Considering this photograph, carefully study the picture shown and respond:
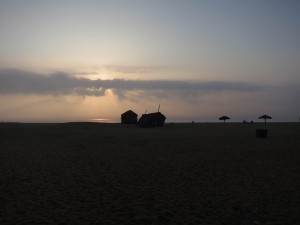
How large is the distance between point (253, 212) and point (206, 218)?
1.46 meters

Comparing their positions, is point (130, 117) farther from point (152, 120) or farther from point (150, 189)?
point (150, 189)

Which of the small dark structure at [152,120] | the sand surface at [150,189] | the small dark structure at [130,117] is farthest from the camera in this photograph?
the small dark structure at [130,117]

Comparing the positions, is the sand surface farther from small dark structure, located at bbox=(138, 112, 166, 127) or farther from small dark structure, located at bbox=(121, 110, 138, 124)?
small dark structure, located at bbox=(121, 110, 138, 124)

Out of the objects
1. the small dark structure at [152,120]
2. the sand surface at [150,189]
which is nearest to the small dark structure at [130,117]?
the small dark structure at [152,120]

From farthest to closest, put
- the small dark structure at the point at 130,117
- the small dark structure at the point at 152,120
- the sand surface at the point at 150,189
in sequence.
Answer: the small dark structure at the point at 130,117, the small dark structure at the point at 152,120, the sand surface at the point at 150,189

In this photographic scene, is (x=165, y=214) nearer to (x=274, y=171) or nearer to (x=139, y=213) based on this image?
(x=139, y=213)

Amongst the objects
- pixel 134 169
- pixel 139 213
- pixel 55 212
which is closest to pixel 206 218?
pixel 139 213

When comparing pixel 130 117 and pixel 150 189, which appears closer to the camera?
pixel 150 189

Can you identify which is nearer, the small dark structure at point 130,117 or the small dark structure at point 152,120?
the small dark structure at point 152,120

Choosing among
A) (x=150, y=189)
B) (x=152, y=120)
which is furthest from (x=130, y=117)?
(x=150, y=189)

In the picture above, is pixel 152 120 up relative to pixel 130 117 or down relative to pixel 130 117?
down

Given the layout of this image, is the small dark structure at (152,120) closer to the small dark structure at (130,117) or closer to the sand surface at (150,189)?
the small dark structure at (130,117)

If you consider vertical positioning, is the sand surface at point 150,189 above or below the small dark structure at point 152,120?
below

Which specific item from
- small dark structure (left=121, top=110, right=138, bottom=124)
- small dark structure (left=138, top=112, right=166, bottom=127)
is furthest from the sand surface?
small dark structure (left=121, top=110, right=138, bottom=124)
